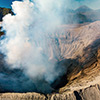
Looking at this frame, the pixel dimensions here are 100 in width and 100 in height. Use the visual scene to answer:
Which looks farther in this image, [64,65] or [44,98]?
[64,65]

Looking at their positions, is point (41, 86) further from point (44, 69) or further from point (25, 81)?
point (44, 69)

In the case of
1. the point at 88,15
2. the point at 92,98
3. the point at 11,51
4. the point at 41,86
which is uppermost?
the point at 88,15

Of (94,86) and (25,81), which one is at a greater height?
(25,81)

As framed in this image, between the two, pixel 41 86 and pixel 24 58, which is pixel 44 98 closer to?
pixel 41 86

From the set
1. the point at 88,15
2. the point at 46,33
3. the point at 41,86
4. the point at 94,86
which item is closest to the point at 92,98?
the point at 94,86

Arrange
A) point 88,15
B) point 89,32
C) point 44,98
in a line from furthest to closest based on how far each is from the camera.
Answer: point 88,15, point 89,32, point 44,98

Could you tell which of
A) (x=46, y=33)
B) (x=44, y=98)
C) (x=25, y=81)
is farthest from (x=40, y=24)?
(x=44, y=98)

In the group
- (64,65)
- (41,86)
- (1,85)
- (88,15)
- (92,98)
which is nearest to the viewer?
(92,98)
